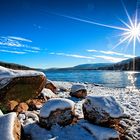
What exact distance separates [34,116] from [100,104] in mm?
2924

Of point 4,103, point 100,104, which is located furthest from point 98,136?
point 4,103

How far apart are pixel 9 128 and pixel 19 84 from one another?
4.44 meters

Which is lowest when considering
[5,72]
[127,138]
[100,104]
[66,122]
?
[127,138]

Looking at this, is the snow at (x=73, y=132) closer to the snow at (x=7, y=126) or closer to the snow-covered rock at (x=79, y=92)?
the snow at (x=7, y=126)

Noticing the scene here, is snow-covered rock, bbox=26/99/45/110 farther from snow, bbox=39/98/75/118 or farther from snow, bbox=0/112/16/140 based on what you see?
snow, bbox=0/112/16/140

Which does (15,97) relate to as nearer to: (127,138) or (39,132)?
(39,132)

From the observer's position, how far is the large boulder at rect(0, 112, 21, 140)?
6.42m

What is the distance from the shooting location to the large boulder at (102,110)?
8602 mm

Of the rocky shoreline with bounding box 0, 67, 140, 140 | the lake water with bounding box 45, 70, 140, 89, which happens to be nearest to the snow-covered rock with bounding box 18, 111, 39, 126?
the rocky shoreline with bounding box 0, 67, 140, 140

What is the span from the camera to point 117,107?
8.99 m

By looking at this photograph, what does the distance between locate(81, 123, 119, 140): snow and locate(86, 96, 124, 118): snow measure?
54 centimetres

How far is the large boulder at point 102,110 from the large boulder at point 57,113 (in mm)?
654

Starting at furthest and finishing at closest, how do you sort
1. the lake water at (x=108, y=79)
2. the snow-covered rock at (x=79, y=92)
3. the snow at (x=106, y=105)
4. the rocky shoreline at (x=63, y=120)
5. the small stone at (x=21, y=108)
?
the lake water at (x=108, y=79) → the snow-covered rock at (x=79, y=92) → the small stone at (x=21, y=108) → the snow at (x=106, y=105) → the rocky shoreline at (x=63, y=120)

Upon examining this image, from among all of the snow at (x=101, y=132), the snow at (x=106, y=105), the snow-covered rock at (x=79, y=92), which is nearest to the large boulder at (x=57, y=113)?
the snow at (x=101, y=132)
